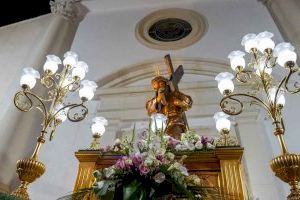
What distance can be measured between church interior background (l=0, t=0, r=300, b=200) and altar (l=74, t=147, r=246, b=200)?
1.39m

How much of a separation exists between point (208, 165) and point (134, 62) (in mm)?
4588

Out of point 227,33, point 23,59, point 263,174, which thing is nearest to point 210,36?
point 227,33

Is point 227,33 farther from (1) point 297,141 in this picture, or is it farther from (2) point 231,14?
(1) point 297,141

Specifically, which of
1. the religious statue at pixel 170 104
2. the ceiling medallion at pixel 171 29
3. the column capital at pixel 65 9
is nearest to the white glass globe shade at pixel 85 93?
the religious statue at pixel 170 104

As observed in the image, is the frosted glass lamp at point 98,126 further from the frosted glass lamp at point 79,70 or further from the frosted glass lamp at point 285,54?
the frosted glass lamp at point 285,54

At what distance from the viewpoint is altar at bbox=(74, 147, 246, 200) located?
264 centimetres

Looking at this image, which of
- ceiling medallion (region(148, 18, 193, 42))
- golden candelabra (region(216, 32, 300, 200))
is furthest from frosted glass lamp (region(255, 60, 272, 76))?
ceiling medallion (region(148, 18, 193, 42))

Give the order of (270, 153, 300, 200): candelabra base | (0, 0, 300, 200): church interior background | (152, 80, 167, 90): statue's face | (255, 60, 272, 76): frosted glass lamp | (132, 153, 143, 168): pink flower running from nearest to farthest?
1. (132, 153, 143, 168): pink flower
2. (270, 153, 300, 200): candelabra base
3. (255, 60, 272, 76): frosted glass lamp
4. (152, 80, 167, 90): statue's face
5. (0, 0, 300, 200): church interior background

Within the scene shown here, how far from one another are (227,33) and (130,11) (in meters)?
2.87

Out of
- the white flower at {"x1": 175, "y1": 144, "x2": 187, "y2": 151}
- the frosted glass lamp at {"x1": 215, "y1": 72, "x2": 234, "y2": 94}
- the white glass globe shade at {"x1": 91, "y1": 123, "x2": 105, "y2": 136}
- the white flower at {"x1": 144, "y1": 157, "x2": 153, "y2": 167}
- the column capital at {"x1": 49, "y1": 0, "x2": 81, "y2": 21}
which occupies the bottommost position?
the white flower at {"x1": 144, "y1": 157, "x2": 153, "y2": 167}

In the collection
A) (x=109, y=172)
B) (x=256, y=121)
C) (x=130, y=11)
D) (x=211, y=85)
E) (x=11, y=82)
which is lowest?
(x=109, y=172)

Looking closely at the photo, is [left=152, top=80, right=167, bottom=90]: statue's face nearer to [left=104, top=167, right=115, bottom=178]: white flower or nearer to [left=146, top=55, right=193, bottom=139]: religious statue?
[left=146, top=55, right=193, bottom=139]: religious statue

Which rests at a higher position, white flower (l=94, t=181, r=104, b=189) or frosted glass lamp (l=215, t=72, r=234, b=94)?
frosted glass lamp (l=215, t=72, r=234, b=94)

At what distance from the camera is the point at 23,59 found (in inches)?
232
